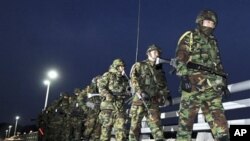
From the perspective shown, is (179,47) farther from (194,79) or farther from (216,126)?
(216,126)

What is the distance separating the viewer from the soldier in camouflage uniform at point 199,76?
224 inches

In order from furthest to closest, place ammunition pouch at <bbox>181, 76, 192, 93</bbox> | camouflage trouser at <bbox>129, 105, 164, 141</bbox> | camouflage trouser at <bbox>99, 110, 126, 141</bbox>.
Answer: camouflage trouser at <bbox>99, 110, 126, 141</bbox>
camouflage trouser at <bbox>129, 105, 164, 141</bbox>
ammunition pouch at <bbox>181, 76, 192, 93</bbox>

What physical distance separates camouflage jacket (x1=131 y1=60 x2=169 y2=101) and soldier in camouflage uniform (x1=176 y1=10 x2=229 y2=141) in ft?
6.25

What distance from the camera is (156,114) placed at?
7590 millimetres

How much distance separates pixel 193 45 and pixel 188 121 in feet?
3.74

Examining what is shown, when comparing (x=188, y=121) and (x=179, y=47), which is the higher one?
(x=179, y=47)

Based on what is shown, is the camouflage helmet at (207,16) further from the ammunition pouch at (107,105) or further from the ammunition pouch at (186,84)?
the ammunition pouch at (107,105)

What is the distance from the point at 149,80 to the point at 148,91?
0.24 meters

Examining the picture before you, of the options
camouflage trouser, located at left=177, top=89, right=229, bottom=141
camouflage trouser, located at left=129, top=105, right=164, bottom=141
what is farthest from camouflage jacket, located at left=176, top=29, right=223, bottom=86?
camouflage trouser, located at left=129, top=105, right=164, bottom=141

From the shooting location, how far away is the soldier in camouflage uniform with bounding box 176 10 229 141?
18.7ft

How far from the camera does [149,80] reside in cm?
786

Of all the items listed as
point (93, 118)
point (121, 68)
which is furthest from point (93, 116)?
Answer: point (121, 68)

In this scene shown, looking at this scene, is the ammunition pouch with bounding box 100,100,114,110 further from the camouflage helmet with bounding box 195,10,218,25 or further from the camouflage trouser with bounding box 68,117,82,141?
the camouflage trouser with bounding box 68,117,82,141

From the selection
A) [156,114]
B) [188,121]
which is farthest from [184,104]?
[156,114]
